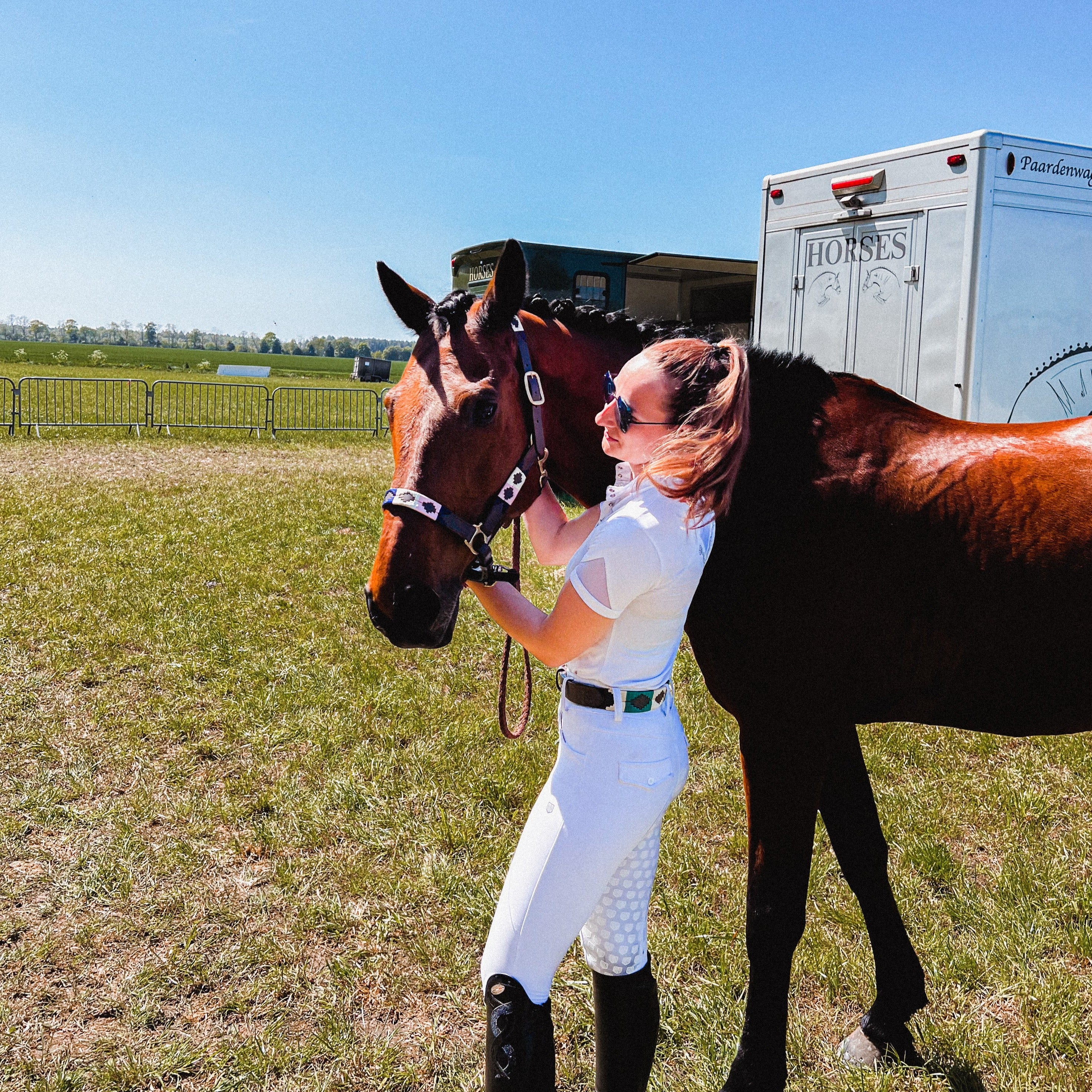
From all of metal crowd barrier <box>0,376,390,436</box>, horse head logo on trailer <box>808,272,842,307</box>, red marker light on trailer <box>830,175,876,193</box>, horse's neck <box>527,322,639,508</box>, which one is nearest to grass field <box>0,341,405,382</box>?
metal crowd barrier <box>0,376,390,436</box>

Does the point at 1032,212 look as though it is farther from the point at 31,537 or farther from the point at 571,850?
the point at 31,537

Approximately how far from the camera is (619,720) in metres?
1.92

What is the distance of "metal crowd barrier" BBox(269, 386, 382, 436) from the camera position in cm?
2089

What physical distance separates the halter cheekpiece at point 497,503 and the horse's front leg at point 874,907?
1.37m

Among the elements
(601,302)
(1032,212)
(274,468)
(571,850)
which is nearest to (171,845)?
(571,850)

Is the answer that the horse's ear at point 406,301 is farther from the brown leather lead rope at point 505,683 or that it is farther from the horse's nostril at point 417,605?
the horse's nostril at point 417,605

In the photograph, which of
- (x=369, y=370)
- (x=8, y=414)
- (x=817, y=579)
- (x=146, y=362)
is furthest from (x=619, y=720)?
(x=146, y=362)

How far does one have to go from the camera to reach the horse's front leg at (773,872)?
7.77 ft

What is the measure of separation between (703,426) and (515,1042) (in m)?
1.39

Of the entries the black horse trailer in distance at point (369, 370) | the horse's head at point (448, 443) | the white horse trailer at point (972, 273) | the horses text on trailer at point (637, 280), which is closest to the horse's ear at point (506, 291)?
the horse's head at point (448, 443)

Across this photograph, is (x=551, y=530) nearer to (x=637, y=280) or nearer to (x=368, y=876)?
(x=368, y=876)

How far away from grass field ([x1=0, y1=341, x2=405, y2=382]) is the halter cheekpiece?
21009mm

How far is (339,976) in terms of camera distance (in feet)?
10.1

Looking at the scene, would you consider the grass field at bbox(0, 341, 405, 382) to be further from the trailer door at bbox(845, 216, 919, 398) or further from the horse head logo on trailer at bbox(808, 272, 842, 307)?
the trailer door at bbox(845, 216, 919, 398)
